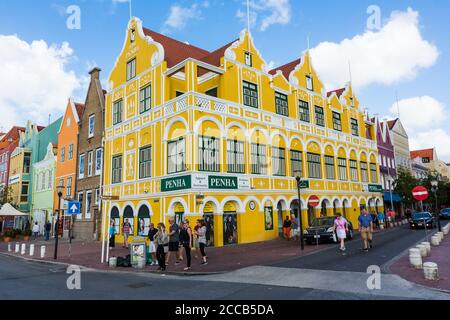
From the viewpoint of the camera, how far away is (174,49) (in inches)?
1039

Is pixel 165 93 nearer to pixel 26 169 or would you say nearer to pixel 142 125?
pixel 142 125

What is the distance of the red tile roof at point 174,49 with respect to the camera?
2446 centimetres

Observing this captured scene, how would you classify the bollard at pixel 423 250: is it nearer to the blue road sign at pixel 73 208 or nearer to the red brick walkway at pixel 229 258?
the red brick walkway at pixel 229 258

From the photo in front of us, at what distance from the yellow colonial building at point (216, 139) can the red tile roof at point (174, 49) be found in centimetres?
13

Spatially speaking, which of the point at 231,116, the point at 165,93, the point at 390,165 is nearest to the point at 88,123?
the point at 165,93

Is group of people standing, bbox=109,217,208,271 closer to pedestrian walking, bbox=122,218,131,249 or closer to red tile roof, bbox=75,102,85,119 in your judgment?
pedestrian walking, bbox=122,218,131,249

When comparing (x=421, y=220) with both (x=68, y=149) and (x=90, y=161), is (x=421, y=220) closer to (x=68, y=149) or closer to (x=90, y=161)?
(x=90, y=161)

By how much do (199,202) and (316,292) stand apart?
38.7 ft

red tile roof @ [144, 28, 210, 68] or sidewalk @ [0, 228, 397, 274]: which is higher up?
red tile roof @ [144, 28, 210, 68]

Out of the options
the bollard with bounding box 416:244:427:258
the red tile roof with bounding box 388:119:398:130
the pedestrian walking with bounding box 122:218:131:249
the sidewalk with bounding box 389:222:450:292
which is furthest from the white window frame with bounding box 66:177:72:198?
the red tile roof with bounding box 388:119:398:130

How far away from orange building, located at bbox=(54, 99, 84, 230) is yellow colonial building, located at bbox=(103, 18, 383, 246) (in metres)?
7.84

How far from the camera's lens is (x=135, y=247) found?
47.8 feet

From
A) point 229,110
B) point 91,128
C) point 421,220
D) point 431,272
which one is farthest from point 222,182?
point 421,220

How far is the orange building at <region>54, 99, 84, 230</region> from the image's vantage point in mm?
33719
